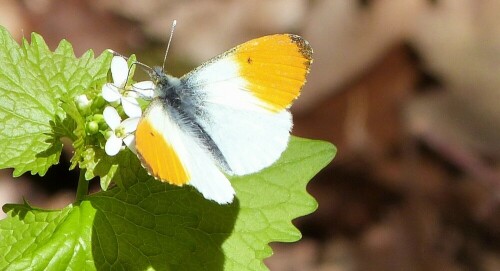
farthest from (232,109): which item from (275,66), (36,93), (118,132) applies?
(36,93)

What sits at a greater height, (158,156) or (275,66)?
(275,66)

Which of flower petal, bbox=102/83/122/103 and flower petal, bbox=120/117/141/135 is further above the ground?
flower petal, bbox=102/83/122/103

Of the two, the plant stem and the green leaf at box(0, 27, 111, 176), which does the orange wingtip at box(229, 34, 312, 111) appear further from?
the plant stem

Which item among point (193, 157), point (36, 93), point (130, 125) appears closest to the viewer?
point (193, 157)

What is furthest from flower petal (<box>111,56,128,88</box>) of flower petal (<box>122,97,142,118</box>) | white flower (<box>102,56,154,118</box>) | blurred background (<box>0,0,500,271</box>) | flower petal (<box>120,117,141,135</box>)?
blurred background (<box>0,0,500,271</box>)

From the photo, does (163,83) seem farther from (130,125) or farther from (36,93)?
(36,93)
